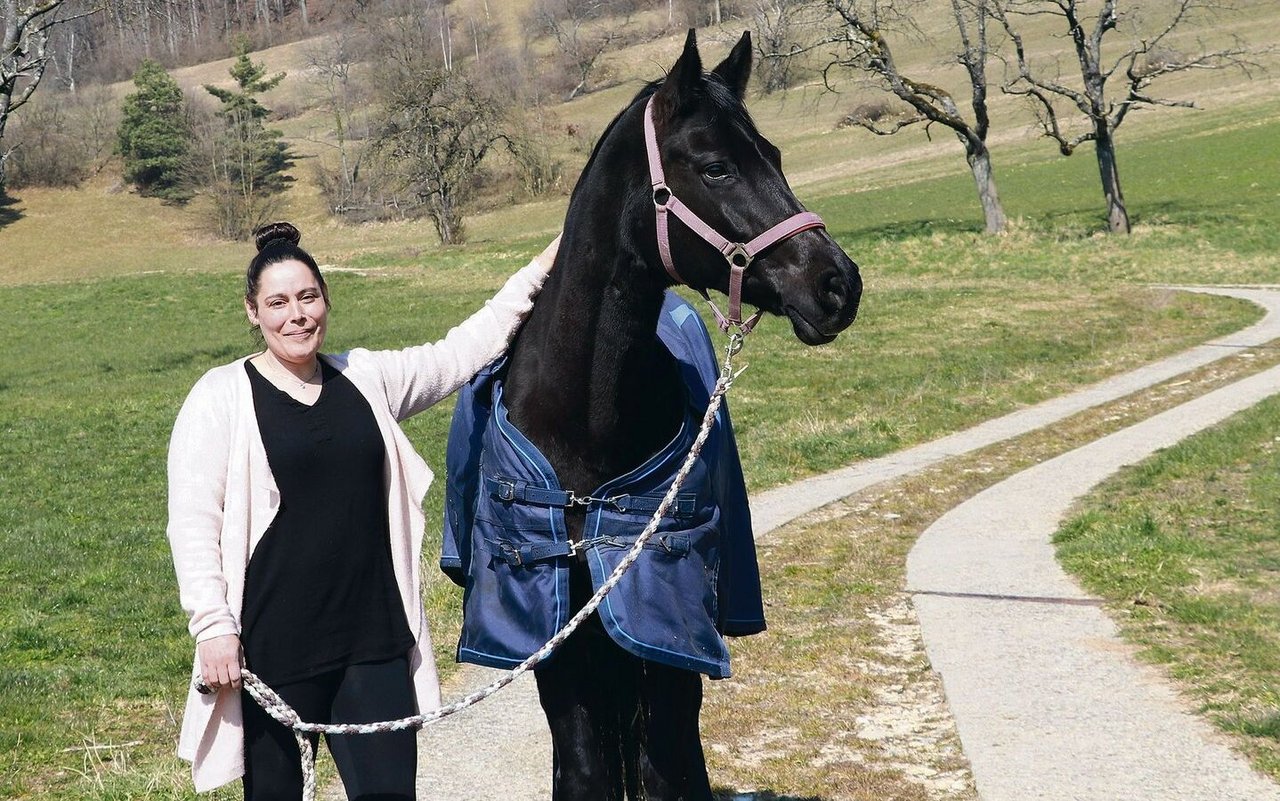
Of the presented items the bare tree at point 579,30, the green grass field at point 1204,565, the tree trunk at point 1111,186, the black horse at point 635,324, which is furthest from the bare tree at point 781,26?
the bare tree at point 579,30

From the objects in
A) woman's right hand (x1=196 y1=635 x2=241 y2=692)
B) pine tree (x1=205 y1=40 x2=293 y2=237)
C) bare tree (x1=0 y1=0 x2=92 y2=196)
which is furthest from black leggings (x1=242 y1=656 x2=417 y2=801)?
pine tree (x1=205 y1=40 x2=293 y2=237)

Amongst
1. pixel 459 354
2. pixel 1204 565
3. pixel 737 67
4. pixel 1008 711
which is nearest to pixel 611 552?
pixel 459 354

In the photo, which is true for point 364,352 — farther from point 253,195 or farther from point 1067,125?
point 253,195

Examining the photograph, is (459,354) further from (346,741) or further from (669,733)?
(669,733)

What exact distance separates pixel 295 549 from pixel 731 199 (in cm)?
138

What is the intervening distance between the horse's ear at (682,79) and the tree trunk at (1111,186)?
2879 cm

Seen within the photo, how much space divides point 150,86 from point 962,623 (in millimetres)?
72352

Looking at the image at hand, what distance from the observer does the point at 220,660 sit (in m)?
2.98

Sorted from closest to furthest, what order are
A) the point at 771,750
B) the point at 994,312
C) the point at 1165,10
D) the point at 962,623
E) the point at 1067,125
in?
the point at 771,750 < the point at 962,623 < the point at 994,312 < the point at 1067,125 < the point at 1165,10

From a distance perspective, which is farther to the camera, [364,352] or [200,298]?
[200,298]

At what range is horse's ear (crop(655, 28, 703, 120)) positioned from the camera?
3168mm

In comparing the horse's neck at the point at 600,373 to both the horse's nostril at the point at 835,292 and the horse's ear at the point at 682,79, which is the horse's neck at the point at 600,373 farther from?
the horse's nostril at the point at 835,292

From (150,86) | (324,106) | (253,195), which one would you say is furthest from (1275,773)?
(324,106)

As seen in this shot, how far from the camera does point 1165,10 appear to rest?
238ft
